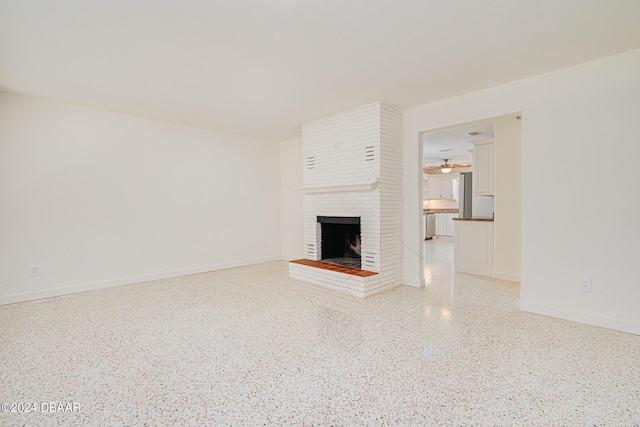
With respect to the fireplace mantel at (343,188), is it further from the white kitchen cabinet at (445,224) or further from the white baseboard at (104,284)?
the white kitchen cabinet at (445,224)

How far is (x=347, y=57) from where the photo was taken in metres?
2.77

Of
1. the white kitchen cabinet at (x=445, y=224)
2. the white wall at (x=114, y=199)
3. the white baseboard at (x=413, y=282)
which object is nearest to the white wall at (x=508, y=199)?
the white baseboard at (x=413, y=282)

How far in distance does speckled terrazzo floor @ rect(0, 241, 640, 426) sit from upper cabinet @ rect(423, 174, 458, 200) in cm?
741

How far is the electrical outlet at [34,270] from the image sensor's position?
12.3 ft

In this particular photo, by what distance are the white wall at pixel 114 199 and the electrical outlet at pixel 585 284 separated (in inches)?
193

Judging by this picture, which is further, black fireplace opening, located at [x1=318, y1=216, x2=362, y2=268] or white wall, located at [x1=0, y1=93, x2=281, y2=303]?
black fireplace opening, located at [x1=318, y1=216, x2=362, y2=268]

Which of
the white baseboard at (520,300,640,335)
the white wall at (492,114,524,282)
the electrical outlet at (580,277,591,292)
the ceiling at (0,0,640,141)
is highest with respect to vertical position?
the ceiling at (0,0,640,141)

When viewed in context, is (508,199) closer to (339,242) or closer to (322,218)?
(339,242)

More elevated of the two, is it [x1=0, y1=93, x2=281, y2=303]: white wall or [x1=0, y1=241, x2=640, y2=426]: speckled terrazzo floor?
[x1=0, y1=93, x2=281, y2=303]: white wall

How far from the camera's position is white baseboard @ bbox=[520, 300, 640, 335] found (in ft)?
8.79

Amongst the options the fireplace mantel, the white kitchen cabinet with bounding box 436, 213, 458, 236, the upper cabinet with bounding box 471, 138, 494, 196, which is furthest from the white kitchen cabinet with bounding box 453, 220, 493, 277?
the white kitchen cabinet with bounding box 436, 213, 458, 236

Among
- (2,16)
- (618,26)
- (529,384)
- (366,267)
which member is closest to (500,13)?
(618,26)

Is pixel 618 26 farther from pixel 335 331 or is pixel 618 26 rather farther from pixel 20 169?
pixel 20 169

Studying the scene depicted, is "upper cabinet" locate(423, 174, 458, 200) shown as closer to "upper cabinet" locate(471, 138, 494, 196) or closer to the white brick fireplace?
"upper cabinet" locate(471, 138, 494, 196)
